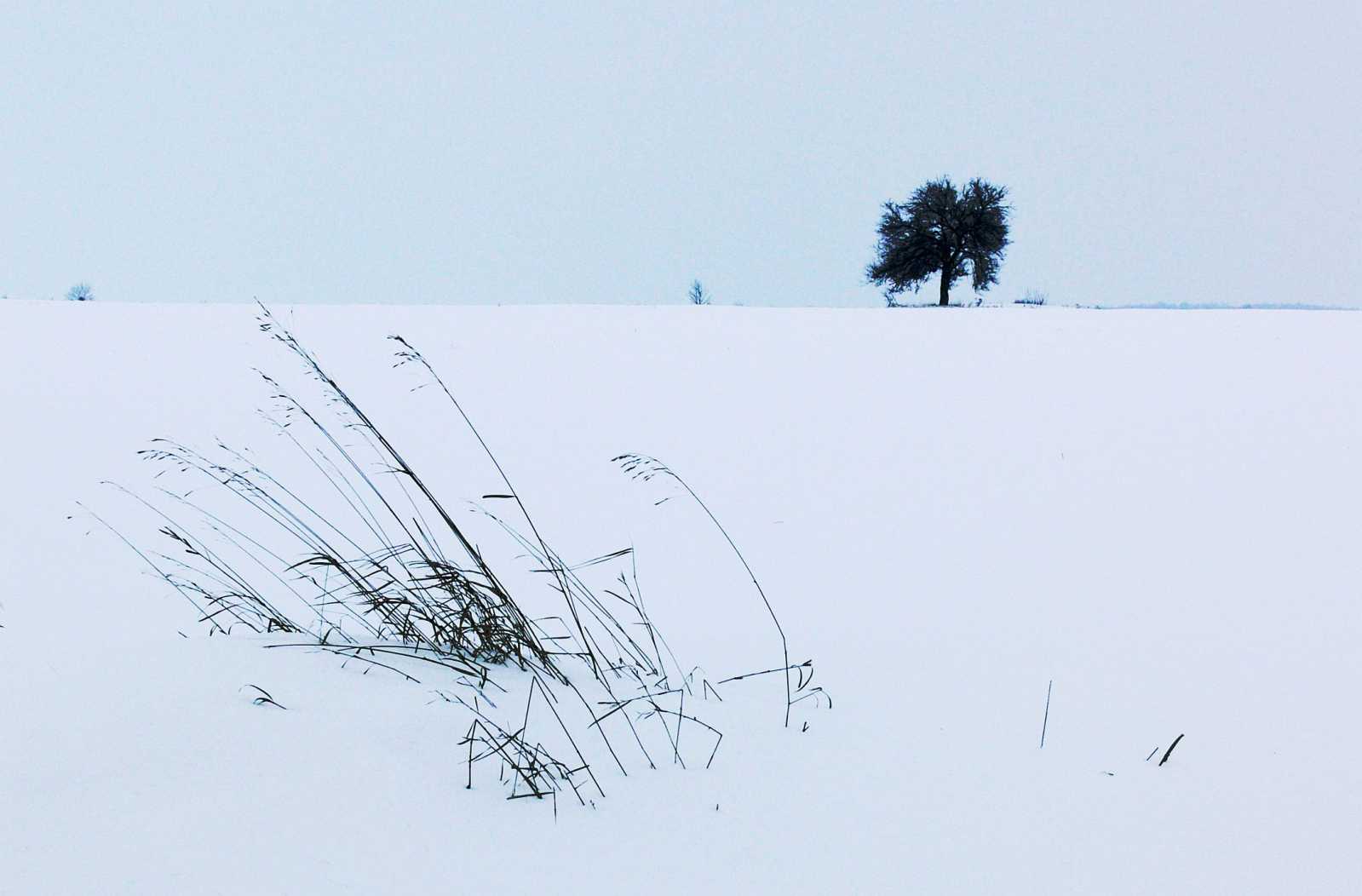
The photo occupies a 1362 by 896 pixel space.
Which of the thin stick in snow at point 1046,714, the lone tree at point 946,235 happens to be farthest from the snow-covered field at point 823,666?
the lone tree at point 946,235

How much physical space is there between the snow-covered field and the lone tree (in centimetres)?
2225

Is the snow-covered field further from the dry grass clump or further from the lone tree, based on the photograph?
the lone tree

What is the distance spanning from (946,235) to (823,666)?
26530mm

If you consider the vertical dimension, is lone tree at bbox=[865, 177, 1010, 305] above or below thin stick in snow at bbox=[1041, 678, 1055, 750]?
above

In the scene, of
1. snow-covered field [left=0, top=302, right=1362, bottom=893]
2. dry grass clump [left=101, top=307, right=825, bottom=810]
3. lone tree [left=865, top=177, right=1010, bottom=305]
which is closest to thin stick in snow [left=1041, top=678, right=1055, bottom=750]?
snow-covered field [left=0, top=302, right=1362, bottom=893]

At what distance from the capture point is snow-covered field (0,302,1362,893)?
1245mm

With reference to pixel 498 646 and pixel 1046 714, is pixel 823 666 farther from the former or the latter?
pixel 498 646

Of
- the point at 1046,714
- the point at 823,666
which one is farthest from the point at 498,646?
the point at 1046,714

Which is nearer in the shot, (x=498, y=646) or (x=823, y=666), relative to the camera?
(x=498, y=646)

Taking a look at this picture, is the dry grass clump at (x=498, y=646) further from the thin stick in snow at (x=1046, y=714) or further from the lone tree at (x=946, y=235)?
the lone tree at (x=946, y=235)

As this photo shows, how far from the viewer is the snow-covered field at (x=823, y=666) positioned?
1.25m

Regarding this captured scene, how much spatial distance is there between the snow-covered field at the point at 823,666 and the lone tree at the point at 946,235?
22.2 metres

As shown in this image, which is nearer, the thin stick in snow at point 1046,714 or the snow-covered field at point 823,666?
the snow-covered field at point 823,666

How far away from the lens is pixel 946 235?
86.3ft
